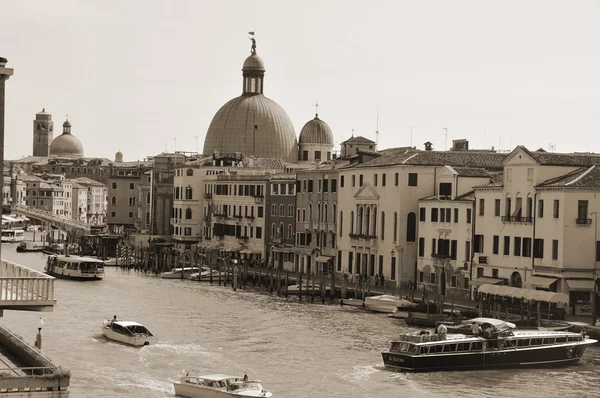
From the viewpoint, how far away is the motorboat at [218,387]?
29.9m

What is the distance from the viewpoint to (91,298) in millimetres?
55500

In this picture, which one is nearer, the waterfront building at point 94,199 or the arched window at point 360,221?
the arched window at point 360,221

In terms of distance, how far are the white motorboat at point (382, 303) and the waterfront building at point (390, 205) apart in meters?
5.90

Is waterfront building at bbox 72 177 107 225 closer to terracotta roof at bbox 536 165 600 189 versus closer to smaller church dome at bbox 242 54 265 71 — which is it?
smaller church dome at bbox 242 54 265 71

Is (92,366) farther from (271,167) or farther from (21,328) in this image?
(271,167)

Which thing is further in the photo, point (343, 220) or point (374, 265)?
point (343, 220)

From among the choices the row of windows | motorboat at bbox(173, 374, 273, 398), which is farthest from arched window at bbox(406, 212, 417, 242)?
motorboat at bbox(173, 374, 273, 398)

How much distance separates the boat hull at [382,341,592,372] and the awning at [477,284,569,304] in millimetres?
5487

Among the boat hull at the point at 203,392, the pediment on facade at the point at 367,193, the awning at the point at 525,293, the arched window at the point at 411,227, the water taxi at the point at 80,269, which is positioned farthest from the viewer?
the water taxi at the point at 80,269

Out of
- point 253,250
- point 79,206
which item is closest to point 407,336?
point 253,250

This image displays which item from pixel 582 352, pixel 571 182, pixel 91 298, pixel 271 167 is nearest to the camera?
pixel 582 352

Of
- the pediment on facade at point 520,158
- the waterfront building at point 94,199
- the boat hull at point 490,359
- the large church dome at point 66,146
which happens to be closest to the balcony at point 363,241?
the pediment on facade at point 520,158

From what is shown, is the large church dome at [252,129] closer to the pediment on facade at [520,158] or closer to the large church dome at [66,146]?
the pediment on facade at [520,158]

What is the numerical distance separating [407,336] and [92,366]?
845 cm
